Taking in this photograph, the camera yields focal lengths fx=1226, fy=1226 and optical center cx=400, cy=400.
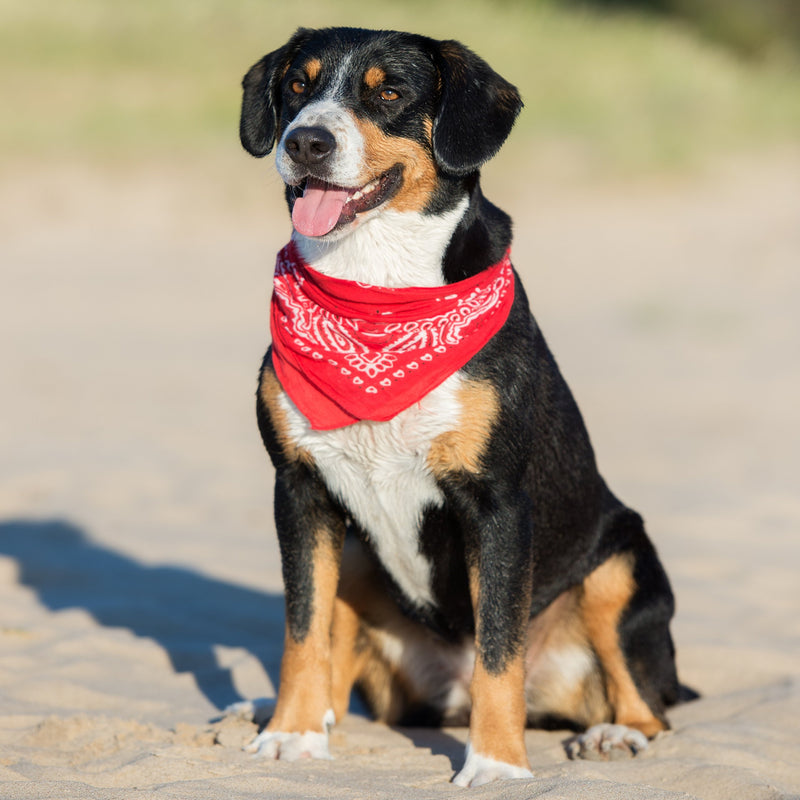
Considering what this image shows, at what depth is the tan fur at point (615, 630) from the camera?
413 centimetres

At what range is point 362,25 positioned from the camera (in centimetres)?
2003

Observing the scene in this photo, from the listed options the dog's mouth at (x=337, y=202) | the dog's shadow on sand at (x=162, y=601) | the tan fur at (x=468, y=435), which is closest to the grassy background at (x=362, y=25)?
the dog's shadow on sand at (x=162, y=601)

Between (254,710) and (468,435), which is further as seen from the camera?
(254,710)

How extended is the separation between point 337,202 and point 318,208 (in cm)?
6

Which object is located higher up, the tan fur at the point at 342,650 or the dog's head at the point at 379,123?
the dog's head at the point at 379,123

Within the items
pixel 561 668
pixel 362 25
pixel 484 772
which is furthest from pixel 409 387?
pixel 362 25

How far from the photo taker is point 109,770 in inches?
134

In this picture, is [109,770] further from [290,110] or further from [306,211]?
[290,110]

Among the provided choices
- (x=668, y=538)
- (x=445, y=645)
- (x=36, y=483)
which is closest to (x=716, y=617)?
(x=668, y=538)

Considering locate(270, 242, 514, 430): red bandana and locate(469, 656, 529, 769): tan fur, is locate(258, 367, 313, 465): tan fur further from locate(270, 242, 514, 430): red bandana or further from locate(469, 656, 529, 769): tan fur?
locate(469, 656, 529, 769): tan fur

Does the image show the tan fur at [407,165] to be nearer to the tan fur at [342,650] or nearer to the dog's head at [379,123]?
the dog's head at [379,123]

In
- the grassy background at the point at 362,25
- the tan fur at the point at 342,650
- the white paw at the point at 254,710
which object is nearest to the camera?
the white paw at the point at 254,710

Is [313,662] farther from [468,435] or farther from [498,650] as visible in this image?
[468,435]

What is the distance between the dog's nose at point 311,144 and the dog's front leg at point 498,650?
3.69 feet
